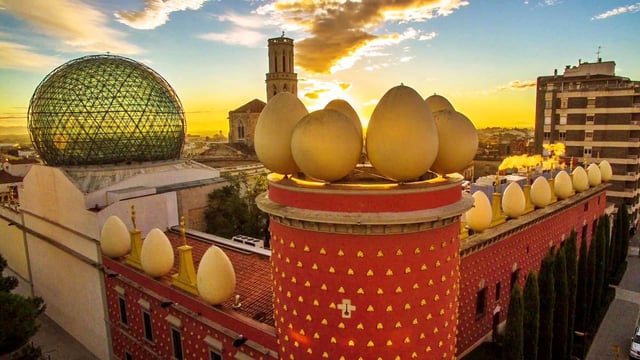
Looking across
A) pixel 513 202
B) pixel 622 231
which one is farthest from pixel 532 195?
pixel 622 231

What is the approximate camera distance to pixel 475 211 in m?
15.8

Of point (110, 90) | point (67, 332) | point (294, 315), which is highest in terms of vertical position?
point (110, 90)

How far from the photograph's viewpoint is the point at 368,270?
785 cm

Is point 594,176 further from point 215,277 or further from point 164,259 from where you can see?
point 164,259

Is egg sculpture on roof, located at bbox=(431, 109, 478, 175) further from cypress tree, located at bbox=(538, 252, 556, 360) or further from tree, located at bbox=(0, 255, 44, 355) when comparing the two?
tree, located at bbox=(0, 255, 44, 355)

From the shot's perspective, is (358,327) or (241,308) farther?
(241,308)

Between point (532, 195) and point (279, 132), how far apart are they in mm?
15662

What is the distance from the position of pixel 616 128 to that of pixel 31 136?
155 ft

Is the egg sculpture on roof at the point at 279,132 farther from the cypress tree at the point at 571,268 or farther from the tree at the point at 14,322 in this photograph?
the cypress tree at the point at 571,268

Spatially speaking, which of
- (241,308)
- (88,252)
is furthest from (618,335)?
(88,252)

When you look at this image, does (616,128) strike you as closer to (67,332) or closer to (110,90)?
(110,90)

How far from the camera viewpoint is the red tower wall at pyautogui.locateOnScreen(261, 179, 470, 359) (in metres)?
7.76

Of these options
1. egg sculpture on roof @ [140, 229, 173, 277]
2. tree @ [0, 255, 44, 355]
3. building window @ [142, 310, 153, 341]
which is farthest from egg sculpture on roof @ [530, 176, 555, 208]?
tree @ [0, 255, 44, 355]

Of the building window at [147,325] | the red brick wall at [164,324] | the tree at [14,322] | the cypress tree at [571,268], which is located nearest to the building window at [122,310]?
the red brick wall at [164,324]
